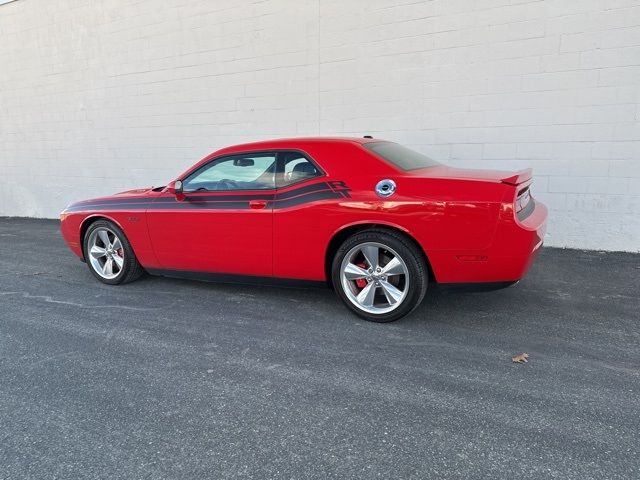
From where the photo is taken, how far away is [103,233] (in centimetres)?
509

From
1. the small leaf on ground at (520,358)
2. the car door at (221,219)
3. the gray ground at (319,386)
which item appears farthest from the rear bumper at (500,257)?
the car door at (221,219)

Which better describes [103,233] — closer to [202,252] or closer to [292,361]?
[202,252]

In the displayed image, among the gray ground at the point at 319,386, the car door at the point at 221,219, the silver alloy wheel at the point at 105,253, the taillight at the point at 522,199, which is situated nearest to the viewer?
the gray ground at the point at 319,386

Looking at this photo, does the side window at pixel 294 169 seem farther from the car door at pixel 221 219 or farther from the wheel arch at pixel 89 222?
the wheel arch at pixel 89 222

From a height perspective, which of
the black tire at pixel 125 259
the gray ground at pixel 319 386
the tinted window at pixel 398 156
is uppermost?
the tinted window at pixel 398 156

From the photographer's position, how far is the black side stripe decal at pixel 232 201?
385 cm

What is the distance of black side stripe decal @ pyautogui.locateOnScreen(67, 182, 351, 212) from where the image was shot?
12.6 feet

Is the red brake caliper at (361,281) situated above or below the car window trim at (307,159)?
below

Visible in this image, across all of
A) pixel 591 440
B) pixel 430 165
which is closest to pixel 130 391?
pixel 591 440

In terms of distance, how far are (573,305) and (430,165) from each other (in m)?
1.81

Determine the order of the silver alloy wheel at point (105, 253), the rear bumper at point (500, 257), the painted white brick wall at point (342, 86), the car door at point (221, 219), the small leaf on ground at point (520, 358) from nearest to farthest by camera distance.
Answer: the small leaf on ground at point (520, 358), the rear bumper at point (500, 257), the car door at point (221, 219), the silver alloy wheel at point (105, 253), the painted white brick wall at point (342, 86)

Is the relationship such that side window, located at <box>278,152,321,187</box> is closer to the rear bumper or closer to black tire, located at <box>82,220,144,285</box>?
the rear bumper

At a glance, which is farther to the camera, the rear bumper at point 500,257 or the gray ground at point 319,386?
the rear bumper at point 500,257

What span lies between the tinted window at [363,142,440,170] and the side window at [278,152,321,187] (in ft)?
1.74
